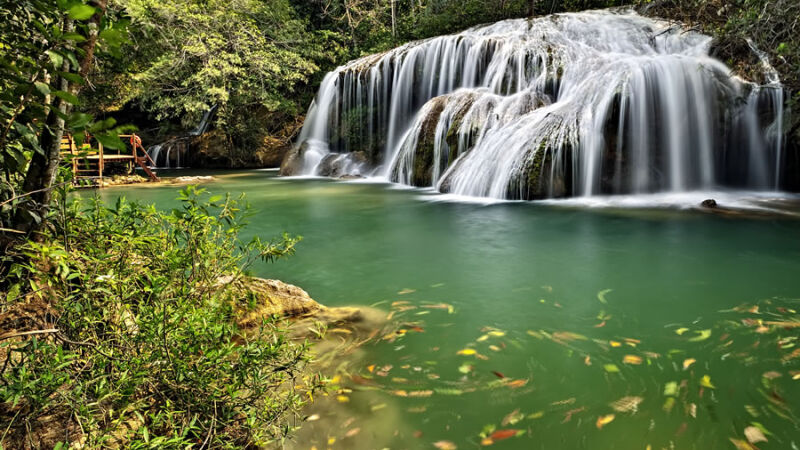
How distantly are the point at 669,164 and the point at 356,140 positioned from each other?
1208 cm

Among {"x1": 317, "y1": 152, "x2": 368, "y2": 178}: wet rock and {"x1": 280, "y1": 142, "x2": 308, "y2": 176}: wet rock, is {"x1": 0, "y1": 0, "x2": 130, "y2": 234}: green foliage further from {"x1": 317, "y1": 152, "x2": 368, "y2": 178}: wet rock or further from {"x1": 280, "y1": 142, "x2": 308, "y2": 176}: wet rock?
{"x1": 280, "y1": 142, "x2": 308, "y2": 176}: wet rock

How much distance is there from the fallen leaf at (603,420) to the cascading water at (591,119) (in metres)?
8.14

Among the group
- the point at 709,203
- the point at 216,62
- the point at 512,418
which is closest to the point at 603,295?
the point at 512,418

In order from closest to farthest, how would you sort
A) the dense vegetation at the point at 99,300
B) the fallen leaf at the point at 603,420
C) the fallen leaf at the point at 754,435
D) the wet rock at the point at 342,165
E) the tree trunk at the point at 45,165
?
1. the dense vegetation at the point at 99,300
2. the tree trunk at the point at 45,165
3. the fallen leaf at the point at 754,435
4. the fallen leaf at the point at 603,420
5. the wet rock at the point at 342,165

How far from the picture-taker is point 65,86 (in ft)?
6.42

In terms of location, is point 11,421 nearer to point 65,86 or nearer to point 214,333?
point 214,333

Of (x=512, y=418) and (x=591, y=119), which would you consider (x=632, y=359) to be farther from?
(x=591, y=119)

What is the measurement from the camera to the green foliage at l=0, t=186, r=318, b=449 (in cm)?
160

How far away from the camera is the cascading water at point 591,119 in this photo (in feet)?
33.3

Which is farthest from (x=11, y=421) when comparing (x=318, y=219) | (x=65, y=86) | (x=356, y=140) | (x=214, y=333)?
(x=356, y=140)

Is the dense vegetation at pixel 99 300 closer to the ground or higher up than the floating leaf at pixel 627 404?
higher up

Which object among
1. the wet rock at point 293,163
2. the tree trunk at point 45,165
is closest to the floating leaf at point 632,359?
the tree trunk at point 45,165

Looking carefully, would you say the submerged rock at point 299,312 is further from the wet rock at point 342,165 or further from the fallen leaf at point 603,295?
the wet rock at point 342,165

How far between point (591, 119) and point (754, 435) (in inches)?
363
